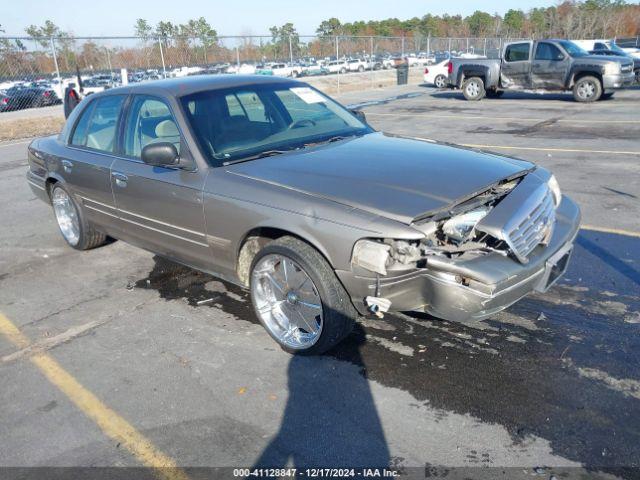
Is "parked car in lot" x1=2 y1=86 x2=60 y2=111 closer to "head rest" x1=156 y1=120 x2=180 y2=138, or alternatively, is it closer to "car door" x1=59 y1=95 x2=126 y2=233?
"car door" x1=59 y1=95 x2=126 y2=233

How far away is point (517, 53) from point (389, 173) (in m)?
15.9

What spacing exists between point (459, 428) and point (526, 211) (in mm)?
1330

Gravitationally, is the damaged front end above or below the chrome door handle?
below

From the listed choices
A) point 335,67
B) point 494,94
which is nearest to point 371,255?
point 494,94

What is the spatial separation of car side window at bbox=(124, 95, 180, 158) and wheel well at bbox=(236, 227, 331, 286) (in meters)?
0.94

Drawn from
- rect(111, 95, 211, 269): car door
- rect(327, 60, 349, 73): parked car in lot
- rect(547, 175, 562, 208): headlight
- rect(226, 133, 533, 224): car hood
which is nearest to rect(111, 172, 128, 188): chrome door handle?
rect(111, 95, 211, 269): car door

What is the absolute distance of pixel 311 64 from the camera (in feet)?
104

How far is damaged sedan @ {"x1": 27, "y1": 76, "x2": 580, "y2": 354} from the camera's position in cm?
299

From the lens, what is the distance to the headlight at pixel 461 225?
304 centimetres

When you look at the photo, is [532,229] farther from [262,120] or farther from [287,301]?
[262,120]

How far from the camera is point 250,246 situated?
3.73 m

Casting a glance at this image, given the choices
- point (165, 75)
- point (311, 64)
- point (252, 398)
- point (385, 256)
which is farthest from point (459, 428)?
point (311, 64)

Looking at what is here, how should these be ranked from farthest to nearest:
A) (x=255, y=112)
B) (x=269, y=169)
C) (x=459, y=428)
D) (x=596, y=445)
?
1. (x=255, y=112)
2. (x=269, y=169)
3. (x=459, y=428)
4. (x=596, y=445)

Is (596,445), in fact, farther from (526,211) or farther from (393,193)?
(393,193)
